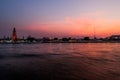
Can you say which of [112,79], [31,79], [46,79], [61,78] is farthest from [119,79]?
[31,79]

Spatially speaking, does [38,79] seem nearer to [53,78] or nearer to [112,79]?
[53,78]

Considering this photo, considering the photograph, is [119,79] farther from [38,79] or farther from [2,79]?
[2,79]

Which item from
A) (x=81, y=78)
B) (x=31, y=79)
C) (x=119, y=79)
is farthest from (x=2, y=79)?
(x=119, y=79)

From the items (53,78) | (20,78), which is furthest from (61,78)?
(20,78)

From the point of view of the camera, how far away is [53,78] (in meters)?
18.8

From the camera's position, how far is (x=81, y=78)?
18.6m

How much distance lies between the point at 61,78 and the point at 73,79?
1.17 meters

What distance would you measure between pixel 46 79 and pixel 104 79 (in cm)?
510

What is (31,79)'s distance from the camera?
1839 centimetres

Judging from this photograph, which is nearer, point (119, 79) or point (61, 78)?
point (119, 79)

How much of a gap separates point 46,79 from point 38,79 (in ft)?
2.37

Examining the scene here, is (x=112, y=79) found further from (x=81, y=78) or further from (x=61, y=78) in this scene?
(x=61, y=78)

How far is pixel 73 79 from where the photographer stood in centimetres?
1823

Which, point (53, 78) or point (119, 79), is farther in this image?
point (53, 78)
